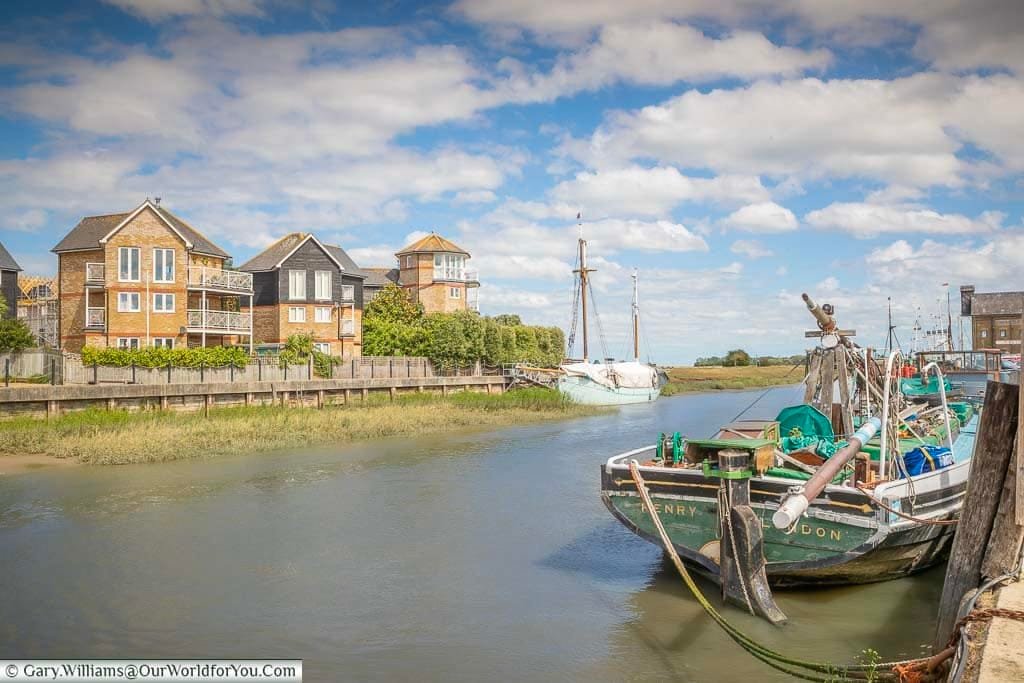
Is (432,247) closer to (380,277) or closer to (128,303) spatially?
(380,277)

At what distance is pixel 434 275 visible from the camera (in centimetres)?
6506

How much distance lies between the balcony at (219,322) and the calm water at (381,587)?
20.6 metres

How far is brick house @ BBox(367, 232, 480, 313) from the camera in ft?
213

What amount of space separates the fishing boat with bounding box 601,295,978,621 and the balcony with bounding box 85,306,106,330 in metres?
35.8

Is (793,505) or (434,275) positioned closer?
(793,505)

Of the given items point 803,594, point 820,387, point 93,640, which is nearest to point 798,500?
point 803,594

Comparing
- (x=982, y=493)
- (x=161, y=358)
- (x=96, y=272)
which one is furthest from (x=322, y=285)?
(x=982, y=493)

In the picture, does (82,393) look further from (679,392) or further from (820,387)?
(679,392)

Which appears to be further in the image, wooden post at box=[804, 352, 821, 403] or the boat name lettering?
wooden post at box=[804, 352, 821, 403]

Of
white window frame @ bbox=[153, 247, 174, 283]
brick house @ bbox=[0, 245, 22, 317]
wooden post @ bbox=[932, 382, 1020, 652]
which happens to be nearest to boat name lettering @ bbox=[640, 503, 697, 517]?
wooden post @ bbox=[932, 382, 1020, 652]

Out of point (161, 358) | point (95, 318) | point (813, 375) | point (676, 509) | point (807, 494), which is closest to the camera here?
point (807, 494)

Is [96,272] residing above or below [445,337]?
above

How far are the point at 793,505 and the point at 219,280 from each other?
41.1 meters

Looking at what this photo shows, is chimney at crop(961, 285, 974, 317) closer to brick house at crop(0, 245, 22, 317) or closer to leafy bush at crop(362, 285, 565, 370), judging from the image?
leafy bush at crop(362, 285, 565, 370)
